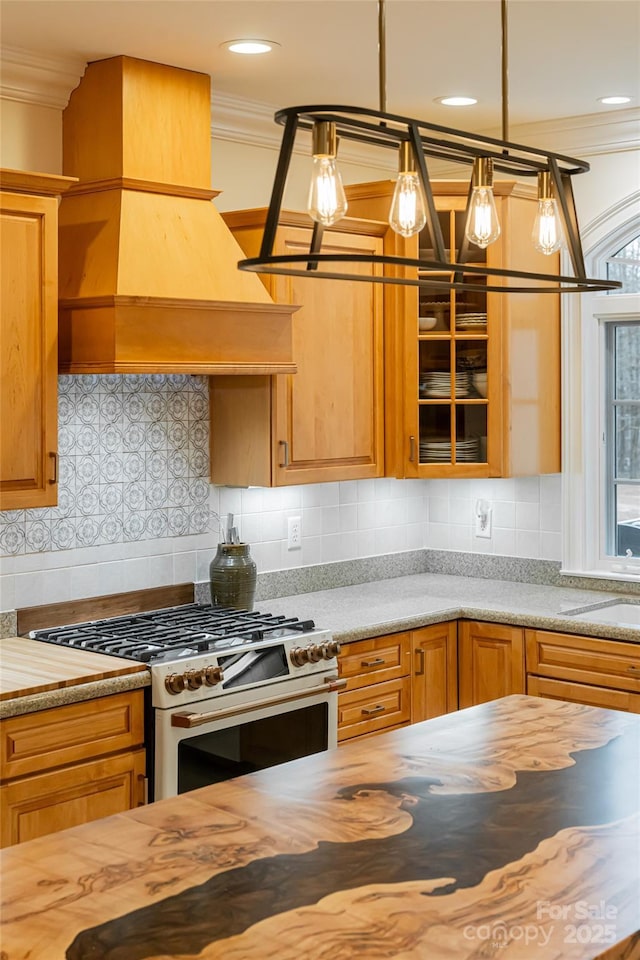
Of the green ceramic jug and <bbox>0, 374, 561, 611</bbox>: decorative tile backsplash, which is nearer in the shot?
<bbox>0, 374, 561, 611</bbox>: decorative tile backsplash

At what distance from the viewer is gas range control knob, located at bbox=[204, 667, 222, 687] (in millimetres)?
3398

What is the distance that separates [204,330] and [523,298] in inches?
59.8

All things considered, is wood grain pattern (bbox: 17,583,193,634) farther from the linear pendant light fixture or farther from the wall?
the linear pendant light fixture

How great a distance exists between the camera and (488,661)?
4348 millimetres

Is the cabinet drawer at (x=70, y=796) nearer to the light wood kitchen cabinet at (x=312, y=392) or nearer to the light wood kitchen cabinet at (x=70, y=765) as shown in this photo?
the light wood kitchen cabinet at (x=70, y=765)

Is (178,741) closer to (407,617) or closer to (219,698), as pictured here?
(219,698)

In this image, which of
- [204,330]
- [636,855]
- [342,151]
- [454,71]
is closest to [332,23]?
[454,71]

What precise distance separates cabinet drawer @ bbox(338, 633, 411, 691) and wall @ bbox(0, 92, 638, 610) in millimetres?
667

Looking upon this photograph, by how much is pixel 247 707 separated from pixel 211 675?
0.21 metres

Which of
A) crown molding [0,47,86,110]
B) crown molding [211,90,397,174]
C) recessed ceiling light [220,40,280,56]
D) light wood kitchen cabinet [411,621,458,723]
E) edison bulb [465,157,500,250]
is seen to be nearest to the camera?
edison bulb [465,157,500,250]

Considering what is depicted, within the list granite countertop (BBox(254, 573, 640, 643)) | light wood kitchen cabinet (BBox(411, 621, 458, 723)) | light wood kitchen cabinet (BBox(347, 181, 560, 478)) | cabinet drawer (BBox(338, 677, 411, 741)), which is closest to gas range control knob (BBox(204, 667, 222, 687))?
granite countertop (BBox(254, 573, 640, 643))

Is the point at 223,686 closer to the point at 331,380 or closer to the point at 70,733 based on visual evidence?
the point at 70,733

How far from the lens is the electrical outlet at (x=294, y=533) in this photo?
463 centimetres

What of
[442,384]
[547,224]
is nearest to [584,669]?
[442,384]
